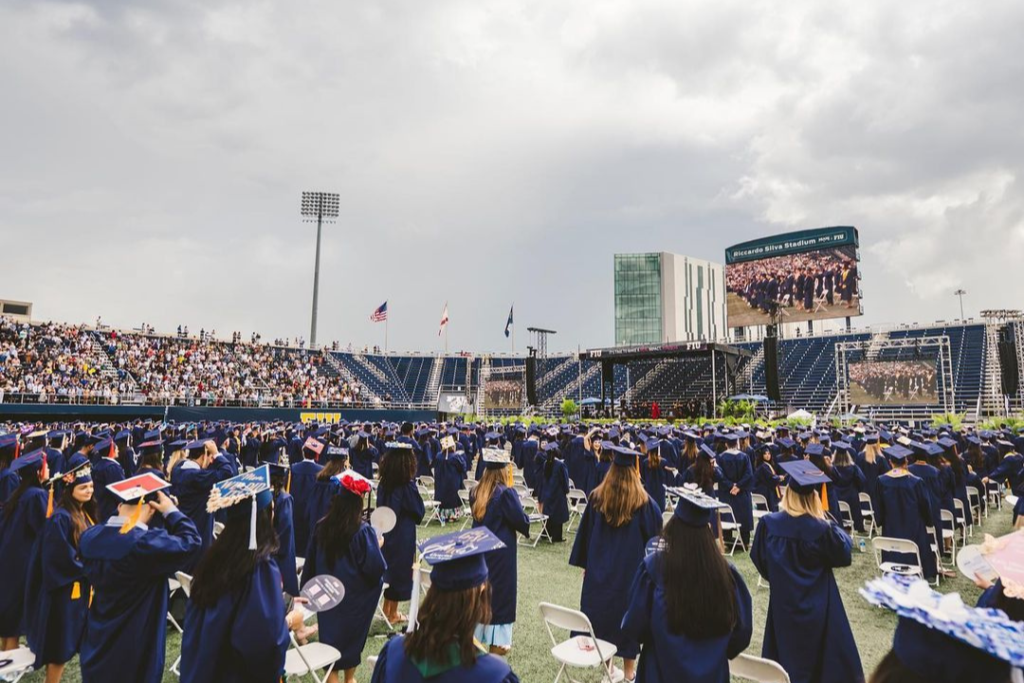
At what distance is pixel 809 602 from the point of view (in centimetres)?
399

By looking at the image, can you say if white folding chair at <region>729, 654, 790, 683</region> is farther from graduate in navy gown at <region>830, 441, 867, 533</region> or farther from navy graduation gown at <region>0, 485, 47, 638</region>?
graduate in navy gown at <region>830, 441, 867, 533</region>

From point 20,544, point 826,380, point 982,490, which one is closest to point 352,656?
point 20,544

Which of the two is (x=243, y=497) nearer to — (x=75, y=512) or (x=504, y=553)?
(x=75, y=512)

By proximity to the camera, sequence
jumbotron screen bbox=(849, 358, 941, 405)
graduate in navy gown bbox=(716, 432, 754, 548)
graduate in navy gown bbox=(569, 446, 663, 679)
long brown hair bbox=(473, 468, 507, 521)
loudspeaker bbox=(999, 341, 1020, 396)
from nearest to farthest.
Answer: graduate in navy gown bbox=(569, 446, 663, 679), long brown hair bbox=(473, 468, 507, 521), graduate in navy gown bbox=(716, 432, 754, 548), loudspeaker bbox=(999, 341, 1020, 396), jumbotron screen bbox=(849, 358, 941, 405)

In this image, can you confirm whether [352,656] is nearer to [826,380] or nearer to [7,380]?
[7,380]

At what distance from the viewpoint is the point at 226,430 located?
17.1m

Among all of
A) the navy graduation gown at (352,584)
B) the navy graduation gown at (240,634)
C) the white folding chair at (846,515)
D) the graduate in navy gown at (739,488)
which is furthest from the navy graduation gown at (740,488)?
the navy graduation gown at (240,634)

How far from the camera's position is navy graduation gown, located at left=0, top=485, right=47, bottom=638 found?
4.57 metres

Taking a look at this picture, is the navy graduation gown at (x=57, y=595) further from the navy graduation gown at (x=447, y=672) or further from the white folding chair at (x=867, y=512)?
the white folding chair at (x=867, y=512)

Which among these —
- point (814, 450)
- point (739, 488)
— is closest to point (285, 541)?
point (739, 488)

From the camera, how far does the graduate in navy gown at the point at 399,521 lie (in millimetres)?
5902

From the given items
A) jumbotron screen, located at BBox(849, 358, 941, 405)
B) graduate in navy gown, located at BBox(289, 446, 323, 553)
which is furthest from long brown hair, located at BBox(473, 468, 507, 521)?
jumbotron screen, located at BBox(849, 358, 941, 405)

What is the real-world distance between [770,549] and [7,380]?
32.9 meters

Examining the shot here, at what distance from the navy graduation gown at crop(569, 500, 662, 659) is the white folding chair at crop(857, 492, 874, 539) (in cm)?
652
